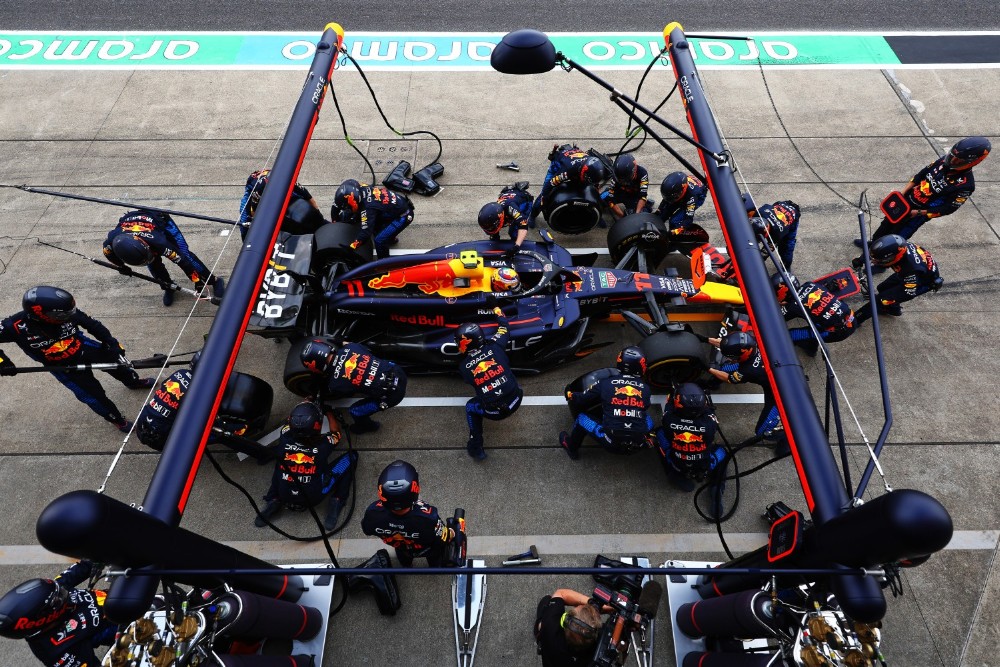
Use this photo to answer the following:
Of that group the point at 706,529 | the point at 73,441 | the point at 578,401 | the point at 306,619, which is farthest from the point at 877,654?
the point at 73,441

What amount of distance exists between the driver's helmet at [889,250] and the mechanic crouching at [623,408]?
3.26 meters

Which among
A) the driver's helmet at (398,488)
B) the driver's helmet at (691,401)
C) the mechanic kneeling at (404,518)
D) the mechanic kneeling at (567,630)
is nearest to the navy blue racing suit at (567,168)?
the driver's helmet at (691,401)

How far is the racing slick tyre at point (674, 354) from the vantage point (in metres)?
6.22

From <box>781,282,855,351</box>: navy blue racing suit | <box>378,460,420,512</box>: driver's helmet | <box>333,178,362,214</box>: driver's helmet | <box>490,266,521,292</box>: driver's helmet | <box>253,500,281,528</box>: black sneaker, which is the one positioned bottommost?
<box>378,460,420,512</box>: driver's helmet

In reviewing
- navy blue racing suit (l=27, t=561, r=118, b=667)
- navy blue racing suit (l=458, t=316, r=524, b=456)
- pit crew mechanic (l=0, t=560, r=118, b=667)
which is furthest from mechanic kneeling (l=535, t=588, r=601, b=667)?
navy blue racing suit (l=27, t=561, r=118, b=667)

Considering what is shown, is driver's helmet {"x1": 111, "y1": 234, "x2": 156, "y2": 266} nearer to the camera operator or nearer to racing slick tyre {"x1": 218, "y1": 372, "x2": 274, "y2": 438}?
racing slick tyre {"x1": 218, "y1": 372, "x2": 274, "y2": 438}

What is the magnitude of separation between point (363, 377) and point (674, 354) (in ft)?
10.5

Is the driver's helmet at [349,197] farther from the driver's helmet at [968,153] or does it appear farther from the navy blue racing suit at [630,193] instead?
the driver's helmet at [968,153]

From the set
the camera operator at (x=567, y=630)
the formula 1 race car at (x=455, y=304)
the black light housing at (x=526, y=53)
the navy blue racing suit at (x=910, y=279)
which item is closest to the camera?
the camera operator at (x=567, y=630)

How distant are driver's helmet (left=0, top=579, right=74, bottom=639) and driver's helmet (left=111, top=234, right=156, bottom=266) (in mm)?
3788

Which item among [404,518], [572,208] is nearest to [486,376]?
[404,518]

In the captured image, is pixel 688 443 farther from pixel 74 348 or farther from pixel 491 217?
pixel 74 348

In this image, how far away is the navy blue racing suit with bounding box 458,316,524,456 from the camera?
5.74 meters

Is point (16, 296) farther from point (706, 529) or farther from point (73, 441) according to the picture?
point (706, 529)
